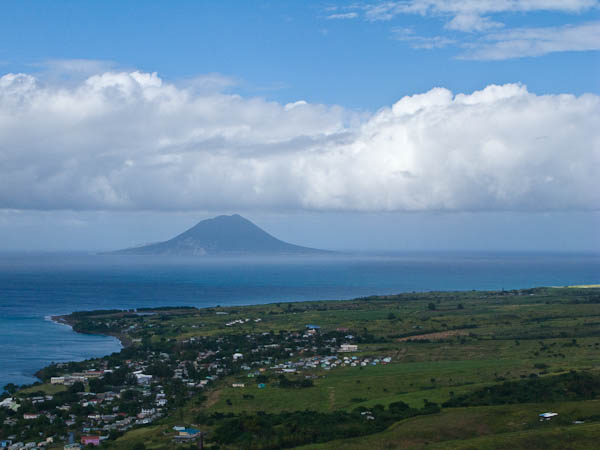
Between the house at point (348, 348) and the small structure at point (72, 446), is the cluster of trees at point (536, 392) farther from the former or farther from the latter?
the house at point (348, 348)

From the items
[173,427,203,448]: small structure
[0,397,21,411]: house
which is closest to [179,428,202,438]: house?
[173,427,203,448]: small structure

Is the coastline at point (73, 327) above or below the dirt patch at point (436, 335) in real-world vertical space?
below

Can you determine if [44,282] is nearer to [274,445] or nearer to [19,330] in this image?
[19,330]

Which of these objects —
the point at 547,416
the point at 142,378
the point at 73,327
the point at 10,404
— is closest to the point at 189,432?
the point at 10,404

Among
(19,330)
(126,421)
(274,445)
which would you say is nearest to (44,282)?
(19,330)

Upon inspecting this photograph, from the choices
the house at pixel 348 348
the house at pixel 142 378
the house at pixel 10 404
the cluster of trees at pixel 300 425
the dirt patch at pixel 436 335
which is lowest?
the house at pixel 10 404

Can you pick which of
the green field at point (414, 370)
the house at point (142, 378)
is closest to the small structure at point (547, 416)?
the green field at point (414, 370)

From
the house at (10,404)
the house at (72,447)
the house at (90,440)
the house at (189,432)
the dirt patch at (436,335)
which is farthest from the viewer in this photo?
the dirt patch at (436,335)

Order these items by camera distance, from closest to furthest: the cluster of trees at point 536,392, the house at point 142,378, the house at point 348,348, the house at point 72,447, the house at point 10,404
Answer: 1. the house at point 72,447
2. the cluster of trees at point 536,392
3. the house at point 10,404
4. the house at point 142,378
5. the house at point 348,348
